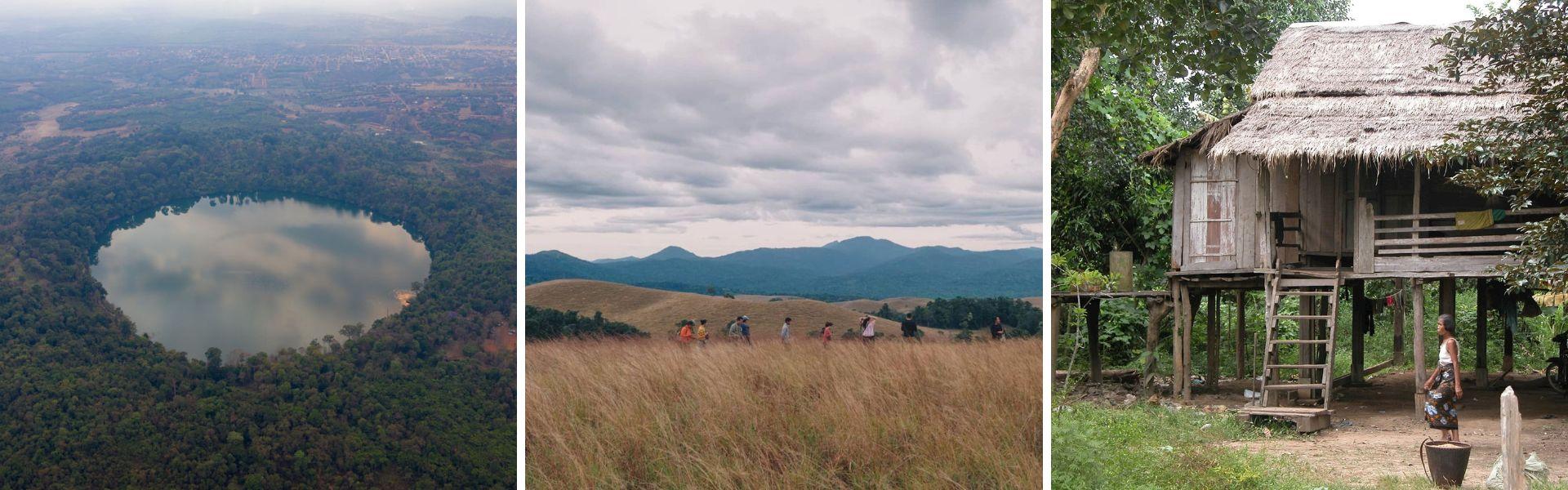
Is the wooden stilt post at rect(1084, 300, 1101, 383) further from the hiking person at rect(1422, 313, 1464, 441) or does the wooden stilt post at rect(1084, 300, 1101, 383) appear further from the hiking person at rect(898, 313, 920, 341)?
the hiking person at rect(898, 313, 920, 341)

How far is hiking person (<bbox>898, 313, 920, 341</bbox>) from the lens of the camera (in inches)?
178

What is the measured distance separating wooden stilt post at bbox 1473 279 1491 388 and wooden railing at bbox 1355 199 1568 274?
1.96 metres

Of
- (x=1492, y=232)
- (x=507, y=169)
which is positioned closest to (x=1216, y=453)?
(x=1492, y=232)

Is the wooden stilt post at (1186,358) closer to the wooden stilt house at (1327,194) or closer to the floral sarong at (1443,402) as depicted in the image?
the wooden stilt house at (1327,194)

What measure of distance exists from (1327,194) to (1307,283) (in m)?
1.36

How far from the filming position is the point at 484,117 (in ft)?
34.2

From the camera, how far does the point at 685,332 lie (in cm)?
433

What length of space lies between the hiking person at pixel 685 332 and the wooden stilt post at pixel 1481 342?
1202cm

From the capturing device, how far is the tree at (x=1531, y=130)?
24.0 ft

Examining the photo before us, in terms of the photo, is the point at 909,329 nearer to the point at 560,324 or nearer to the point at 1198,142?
the point at 560,324

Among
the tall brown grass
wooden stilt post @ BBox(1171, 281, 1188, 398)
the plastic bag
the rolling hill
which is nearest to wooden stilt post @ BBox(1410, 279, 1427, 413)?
wooden stilt post @ BBox(1171, 281, 1188, 398)

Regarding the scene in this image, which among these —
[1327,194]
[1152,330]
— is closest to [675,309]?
[1152,330]

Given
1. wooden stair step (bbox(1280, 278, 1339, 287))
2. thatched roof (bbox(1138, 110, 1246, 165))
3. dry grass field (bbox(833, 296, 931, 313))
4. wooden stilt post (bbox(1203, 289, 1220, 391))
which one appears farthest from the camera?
wooden stilt post (bbox(1203, 289, 1220, 391))

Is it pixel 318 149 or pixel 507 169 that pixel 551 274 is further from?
pixel 318 149
